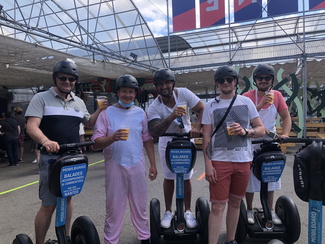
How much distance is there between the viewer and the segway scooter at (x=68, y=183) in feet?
6.89

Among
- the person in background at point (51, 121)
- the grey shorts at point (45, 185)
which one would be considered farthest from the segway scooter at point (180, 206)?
the grey shorts at point (45, 185)

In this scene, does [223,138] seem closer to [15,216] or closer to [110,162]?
[110,162]

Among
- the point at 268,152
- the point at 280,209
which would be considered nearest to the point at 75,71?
the point at 268,152

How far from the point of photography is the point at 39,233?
2.41m

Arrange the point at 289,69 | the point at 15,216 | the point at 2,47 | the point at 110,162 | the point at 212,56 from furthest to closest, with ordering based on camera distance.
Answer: the point at 212,56
the point at 289,69
the point at 2,47
the point at 15,216
the point at 110,162

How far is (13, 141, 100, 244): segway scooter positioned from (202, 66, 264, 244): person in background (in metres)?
1.12

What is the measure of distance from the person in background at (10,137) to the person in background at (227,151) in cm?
826

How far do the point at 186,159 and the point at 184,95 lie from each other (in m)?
0.77

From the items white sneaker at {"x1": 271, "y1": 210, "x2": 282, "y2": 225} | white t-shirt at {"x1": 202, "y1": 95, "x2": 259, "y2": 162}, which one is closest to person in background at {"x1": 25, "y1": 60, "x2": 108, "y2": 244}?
white t-shirt at {"x1": 202, "y1": 95, "x2": 259, "y2": 162}

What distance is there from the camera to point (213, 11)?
1180cm

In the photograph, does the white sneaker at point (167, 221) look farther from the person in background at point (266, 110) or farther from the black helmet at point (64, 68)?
the black helmet at point (64, 68)

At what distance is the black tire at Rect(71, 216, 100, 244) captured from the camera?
7.68 ft

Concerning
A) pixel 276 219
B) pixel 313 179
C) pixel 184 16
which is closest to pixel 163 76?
pixel 313 179

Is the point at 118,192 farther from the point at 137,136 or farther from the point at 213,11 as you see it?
the point at 213,11
